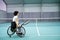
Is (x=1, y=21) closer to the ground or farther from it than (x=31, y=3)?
closer to the ground

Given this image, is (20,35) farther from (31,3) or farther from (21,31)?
(31,3)

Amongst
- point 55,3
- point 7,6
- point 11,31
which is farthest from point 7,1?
point 11,31

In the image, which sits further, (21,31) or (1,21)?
(1,21)

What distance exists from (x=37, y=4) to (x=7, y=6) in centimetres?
328

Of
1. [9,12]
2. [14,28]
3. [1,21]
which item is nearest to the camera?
[14,28]

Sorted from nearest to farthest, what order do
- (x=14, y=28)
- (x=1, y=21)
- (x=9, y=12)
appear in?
(x=14, y=28), (x=1, y=21), (x=9, y=12)

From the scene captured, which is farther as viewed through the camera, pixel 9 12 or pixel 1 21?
pixel 9 12

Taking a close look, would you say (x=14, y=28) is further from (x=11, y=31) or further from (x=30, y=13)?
(x=30, y=13)

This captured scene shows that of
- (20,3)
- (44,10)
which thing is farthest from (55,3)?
(20,3)

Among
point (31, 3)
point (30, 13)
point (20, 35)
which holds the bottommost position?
point (20, 35)

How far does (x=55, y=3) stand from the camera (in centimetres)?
1703

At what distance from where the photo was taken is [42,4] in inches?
677

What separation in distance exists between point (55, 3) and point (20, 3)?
384 cm

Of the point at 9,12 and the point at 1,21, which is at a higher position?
the point at 9,12
